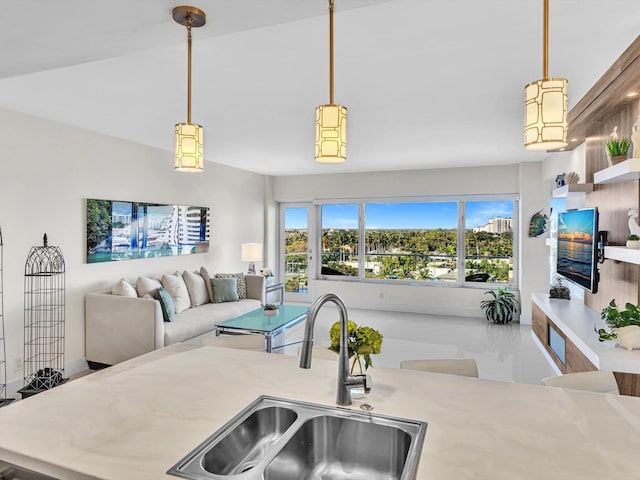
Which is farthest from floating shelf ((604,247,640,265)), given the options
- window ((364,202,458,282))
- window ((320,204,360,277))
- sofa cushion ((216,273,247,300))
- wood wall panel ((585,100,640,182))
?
window ((320,204,360,277))

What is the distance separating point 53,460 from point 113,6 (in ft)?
5.23

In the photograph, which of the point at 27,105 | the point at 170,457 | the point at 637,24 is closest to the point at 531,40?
the point at 637,24

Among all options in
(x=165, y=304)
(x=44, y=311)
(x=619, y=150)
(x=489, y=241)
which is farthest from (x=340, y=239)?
(x=619, y=150)

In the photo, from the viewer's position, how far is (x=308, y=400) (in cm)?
147

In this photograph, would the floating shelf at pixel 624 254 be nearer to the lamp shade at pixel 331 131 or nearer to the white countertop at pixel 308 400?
the white countertop at pixel 308 400

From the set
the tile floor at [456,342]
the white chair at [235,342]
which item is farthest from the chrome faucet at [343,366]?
the tile floor at [456,342]

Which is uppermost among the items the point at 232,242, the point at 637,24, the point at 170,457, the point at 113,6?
the point at 637,24

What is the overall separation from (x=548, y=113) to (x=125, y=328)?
412cm

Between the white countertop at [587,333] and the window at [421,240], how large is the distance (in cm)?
239

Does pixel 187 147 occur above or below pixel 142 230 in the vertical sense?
above

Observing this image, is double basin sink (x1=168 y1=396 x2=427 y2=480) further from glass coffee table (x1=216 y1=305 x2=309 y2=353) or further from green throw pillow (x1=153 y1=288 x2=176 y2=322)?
green throw pillow (x1=153 y1=288 x2=176 y2=322)

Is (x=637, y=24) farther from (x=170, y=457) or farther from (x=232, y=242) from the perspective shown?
(x=232, y=242)

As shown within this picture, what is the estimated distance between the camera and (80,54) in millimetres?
2053

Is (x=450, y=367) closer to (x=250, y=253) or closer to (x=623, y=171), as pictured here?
(x=623, y=171)
